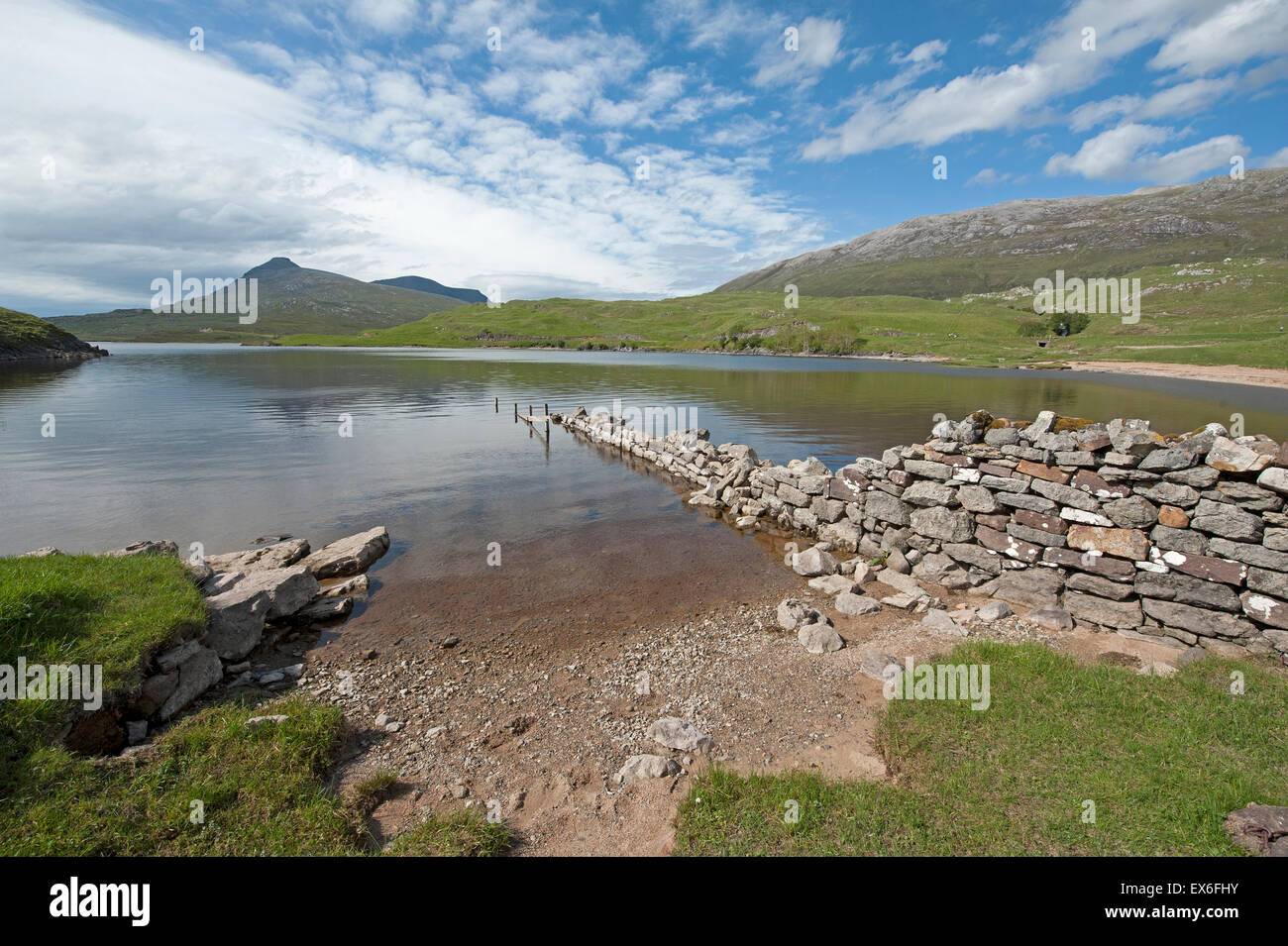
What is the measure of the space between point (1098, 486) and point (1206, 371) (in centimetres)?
8097

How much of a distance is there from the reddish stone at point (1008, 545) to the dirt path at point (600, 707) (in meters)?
1.36

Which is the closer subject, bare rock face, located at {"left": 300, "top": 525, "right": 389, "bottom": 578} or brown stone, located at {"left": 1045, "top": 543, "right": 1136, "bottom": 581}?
brown stone, located at {"left": 1045, "top": 543, "right": 1136, "bottom": 581}

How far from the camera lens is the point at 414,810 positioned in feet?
20.3

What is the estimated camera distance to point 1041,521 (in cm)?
1163

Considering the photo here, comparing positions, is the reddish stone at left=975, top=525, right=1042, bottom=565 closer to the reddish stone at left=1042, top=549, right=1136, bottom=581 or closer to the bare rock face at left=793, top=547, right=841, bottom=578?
the reddish stone at left=1042, top=549, right=1136, bottom=581

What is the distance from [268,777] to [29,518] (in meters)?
21.9

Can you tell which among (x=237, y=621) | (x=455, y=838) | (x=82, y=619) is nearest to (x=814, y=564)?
(x=455, y=838)

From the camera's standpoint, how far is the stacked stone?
29.9ft

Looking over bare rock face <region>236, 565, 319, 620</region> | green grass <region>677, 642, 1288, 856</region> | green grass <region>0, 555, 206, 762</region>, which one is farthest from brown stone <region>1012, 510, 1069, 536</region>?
green grass <region>0, 555, 206, 762</region>

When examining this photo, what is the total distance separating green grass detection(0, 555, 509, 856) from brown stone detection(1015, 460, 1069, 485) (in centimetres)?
1226

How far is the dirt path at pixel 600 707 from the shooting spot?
20.7ft

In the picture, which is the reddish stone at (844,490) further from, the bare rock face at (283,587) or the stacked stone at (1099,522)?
the bare rock face at (283,587)

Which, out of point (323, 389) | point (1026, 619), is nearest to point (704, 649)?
point (1026, 619)

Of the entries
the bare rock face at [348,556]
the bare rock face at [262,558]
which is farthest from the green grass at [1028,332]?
the bare rock face at [262,558]
